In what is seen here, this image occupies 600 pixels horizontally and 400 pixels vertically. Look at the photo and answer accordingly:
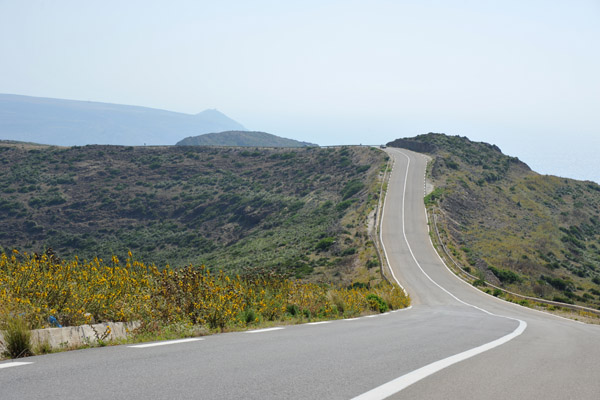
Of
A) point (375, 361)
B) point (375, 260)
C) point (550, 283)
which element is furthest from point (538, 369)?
point (550, 283)

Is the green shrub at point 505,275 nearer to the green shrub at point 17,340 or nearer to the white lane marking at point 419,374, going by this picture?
the white lane marking at point 419,374

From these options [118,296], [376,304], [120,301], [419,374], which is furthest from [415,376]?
[376,304]

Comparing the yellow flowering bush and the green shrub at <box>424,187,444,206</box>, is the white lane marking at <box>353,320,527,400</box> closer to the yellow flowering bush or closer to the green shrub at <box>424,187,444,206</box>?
the yellow flowering bush

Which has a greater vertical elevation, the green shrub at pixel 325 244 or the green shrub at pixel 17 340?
the green shrub at pixel 17 340

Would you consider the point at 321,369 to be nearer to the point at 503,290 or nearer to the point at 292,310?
the point at 292,310

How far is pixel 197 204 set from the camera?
219 ft

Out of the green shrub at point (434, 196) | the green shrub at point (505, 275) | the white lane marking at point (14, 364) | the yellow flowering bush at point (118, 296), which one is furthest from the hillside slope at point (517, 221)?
the white lane marking at point (14, 364)

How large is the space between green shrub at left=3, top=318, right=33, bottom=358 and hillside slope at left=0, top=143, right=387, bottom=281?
2872 centimetres

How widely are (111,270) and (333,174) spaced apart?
6512 cm

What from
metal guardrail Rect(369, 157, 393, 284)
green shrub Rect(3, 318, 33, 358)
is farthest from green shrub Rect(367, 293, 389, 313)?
metal guardrail Rect(369, 157, 393, 284)

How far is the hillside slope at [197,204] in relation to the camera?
147 feet

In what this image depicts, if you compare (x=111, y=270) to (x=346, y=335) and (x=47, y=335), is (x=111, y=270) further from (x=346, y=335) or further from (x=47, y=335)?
(x=346, y=335)

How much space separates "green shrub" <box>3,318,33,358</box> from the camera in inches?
197

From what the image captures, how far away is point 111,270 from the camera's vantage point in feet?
27.2
